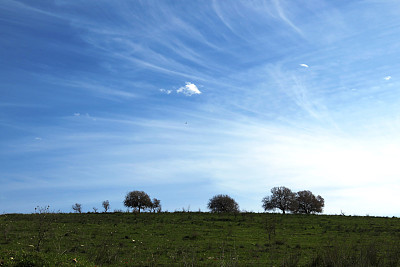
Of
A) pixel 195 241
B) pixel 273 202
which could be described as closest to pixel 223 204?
pixel 273 202

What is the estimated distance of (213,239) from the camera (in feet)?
101

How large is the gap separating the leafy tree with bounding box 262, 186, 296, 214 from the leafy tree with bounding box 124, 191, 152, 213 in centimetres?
2410

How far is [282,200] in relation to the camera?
Answer: 70062 mm

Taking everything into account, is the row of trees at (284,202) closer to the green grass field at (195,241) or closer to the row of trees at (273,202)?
the row of trees at (273,202)

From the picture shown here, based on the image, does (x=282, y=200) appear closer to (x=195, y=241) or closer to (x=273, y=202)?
(x=273, y=202)

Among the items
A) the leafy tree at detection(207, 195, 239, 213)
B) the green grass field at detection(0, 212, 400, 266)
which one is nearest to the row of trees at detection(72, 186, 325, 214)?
the leafy tree at detection(207, 195, 239, 213)

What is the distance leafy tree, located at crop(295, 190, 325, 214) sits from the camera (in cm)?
7225

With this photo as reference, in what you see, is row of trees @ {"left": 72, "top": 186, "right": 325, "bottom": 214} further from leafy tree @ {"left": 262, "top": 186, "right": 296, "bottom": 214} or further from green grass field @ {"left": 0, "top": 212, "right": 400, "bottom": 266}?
green grass field @ {"left": 0, "top": 212, "right": 400, "bottom": 266}

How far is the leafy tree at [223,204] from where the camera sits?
67.3 m

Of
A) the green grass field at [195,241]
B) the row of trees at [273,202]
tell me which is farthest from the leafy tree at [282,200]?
the green grass field at [195,241]

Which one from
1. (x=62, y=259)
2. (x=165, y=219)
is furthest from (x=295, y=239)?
(x=62, y=259)

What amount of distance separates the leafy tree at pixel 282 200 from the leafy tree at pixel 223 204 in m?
7.53

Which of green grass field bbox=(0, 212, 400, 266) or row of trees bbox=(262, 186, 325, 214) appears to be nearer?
green grass field bbox=(0, 212, 400, 266)

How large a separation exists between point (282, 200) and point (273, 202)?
71.8 inches
